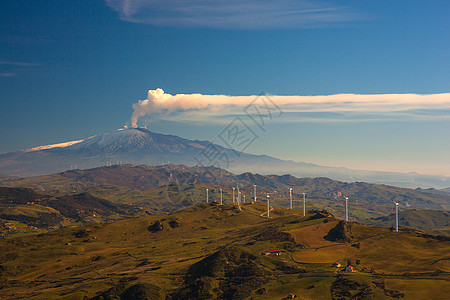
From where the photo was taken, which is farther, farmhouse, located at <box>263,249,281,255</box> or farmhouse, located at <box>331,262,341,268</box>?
farmhouse, located at <box>263,249,281,255</box>

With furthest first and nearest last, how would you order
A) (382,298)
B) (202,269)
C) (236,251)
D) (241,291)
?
(236,251)
(202,269)
(241,291)
(382,298)

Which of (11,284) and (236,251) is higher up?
(236,251)

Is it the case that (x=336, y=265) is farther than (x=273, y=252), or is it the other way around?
(x=273, y=252)

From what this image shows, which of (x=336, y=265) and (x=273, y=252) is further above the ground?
(x=336, y=265)

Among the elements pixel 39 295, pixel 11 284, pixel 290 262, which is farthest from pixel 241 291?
pixel 11 284

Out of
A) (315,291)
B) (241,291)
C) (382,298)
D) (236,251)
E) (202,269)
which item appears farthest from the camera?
(236,251)

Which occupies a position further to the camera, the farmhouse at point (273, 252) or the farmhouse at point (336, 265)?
the farmhouse at point (273, 252)

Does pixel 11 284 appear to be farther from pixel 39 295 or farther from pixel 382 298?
pixel 382 298

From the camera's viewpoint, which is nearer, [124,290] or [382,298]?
[382,298]

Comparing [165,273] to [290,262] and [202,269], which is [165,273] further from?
[290,262]
